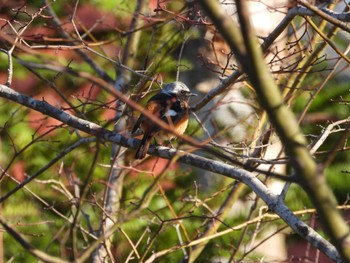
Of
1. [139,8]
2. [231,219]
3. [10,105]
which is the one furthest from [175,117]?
[10,105]

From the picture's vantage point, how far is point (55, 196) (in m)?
6.57

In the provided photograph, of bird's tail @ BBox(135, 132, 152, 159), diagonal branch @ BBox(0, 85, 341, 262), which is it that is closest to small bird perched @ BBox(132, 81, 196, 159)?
bird's tail @ BBox(135, 132, 152, 159)

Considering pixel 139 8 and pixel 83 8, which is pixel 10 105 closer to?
pixel 83 8

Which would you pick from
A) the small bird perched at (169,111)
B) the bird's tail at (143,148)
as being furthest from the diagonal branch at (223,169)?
the small bird perched at (169,111)

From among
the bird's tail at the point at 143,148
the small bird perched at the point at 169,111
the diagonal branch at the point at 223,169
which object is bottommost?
the diagonal branch at the point at 223,169

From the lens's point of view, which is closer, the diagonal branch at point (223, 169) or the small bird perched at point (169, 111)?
the diagonal branch at point (223, 169)

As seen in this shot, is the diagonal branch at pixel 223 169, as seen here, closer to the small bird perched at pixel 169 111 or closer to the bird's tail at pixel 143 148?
the bird's tail at pixel 143 148

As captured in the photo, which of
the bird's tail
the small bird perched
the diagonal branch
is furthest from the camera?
the small bird perched

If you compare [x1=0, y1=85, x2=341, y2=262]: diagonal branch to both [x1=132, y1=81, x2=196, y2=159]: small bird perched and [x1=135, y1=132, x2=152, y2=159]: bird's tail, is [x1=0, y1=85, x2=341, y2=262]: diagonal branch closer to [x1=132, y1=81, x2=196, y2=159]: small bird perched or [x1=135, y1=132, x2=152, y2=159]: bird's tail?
[x1=135, y1=132, x2=152, y2=159]: bird's tail

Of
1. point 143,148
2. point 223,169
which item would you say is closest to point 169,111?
point 143,148

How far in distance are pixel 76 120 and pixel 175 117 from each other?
1309mm

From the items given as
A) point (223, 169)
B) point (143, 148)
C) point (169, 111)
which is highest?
point (169, 111)

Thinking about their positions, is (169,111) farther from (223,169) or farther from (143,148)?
(223,169)

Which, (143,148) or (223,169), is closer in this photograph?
(223,169)
